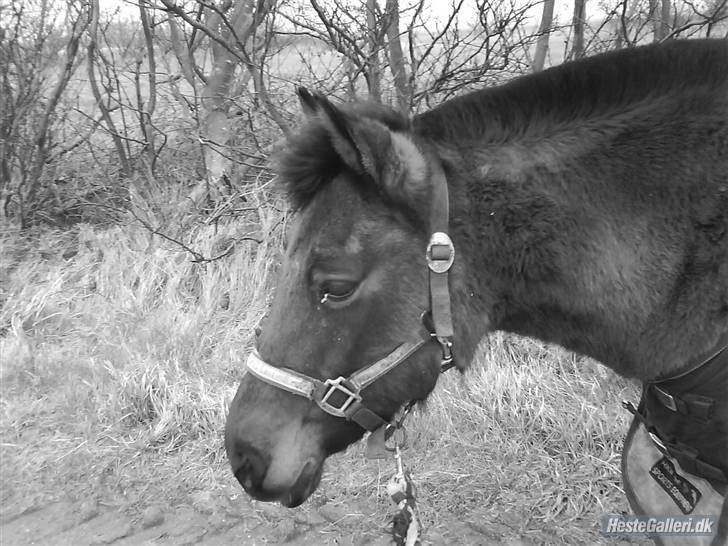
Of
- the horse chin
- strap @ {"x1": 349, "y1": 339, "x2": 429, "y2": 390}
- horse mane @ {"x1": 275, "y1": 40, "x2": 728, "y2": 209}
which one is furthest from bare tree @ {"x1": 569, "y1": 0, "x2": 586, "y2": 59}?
the horse chin

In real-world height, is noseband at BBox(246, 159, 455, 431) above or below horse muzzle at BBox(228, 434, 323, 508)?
above

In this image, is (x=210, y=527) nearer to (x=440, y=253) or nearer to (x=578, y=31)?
(x=440, y=253)

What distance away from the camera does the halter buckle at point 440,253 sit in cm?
168

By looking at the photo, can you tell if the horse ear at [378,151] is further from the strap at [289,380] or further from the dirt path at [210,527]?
the dirt path at [210,527]

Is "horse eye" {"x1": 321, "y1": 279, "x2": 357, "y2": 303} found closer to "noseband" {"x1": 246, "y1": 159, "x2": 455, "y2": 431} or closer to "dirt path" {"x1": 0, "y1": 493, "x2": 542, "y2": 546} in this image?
"noseband" {"x1": 246, "y1": 159, "x2": 455, "y2": 431}

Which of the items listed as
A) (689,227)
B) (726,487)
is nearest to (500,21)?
(689,227)

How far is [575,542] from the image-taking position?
2791mm

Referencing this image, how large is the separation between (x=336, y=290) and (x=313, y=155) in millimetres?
399

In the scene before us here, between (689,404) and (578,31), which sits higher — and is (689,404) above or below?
below

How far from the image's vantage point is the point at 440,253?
5.53 feet

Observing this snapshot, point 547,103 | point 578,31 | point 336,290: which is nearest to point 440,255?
point 336,290

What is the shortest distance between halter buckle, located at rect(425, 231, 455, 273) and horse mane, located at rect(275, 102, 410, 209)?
1.12 ft

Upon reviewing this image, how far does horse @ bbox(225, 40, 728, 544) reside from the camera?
1.70 metres

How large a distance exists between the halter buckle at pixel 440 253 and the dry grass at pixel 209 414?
1769 millimetres
